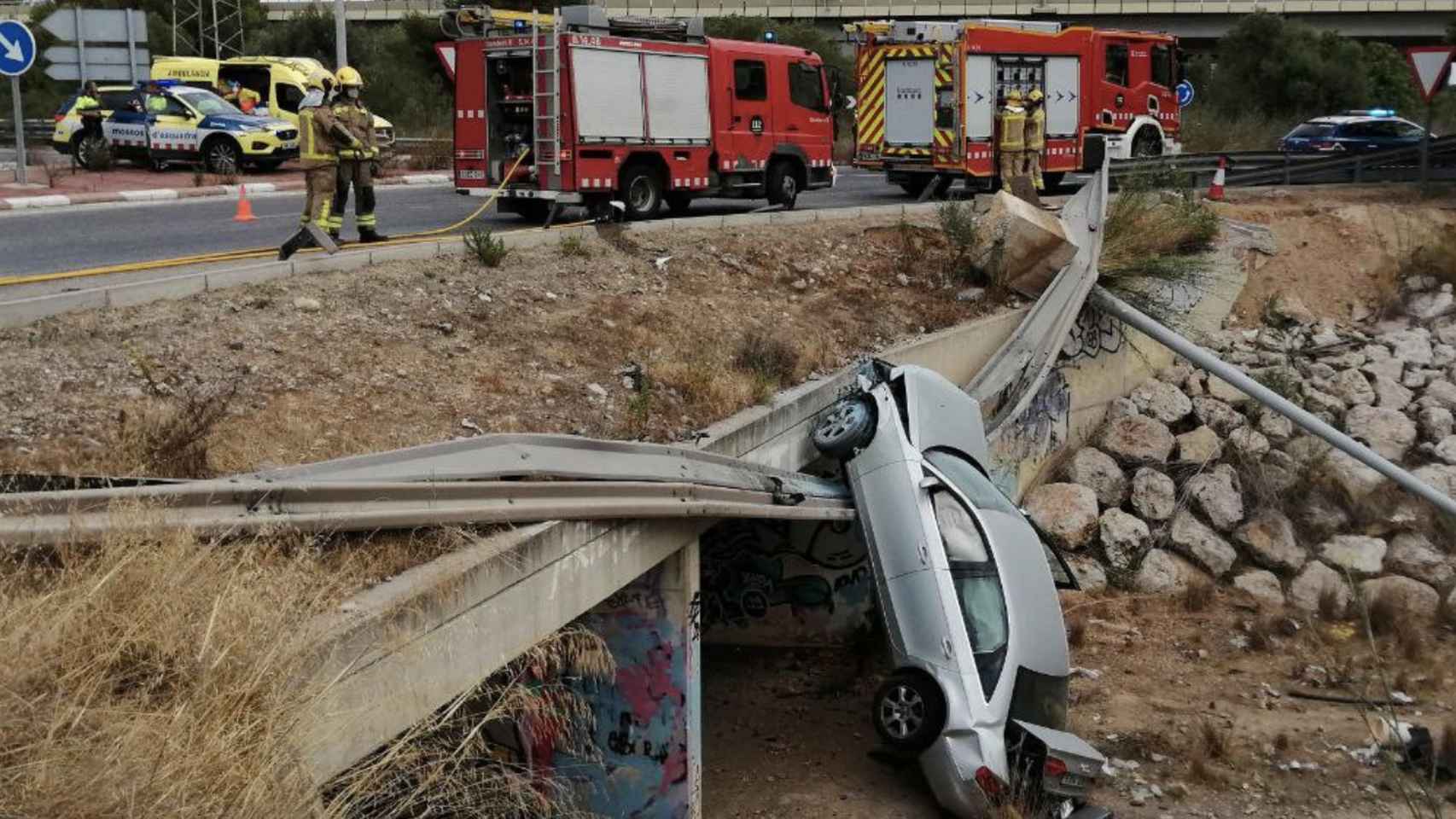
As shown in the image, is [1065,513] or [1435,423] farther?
[1435,423]

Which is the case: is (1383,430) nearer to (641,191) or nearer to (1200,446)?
(1200,446)

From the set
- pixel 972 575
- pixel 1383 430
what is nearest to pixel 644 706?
pixel 972 575

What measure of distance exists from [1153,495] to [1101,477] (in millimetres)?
571

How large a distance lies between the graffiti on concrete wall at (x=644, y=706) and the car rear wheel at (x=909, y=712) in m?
1.36

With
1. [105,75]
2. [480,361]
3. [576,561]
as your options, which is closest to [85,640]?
[576,561]

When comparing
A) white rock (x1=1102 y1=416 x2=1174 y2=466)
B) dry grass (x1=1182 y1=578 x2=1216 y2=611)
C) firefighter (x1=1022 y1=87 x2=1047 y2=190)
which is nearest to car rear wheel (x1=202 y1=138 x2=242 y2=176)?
firefighter (x1=1022 y1=87 x2=1047 y2=190)

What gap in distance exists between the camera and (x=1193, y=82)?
54.2m

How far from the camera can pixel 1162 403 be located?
17.4 meters

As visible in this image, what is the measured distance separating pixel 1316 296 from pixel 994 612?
1253 centimetres

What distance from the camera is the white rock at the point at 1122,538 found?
14914 mm

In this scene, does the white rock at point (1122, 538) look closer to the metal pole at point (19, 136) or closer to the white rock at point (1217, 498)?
the white rock at point (1217, 498)

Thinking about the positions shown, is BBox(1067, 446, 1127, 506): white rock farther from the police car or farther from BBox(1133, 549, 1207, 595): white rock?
the police car

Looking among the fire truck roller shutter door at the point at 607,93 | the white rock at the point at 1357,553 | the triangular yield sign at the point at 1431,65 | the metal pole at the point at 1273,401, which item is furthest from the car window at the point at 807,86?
the white rock at the point at 1357,553

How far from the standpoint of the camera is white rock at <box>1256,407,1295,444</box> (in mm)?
17234
